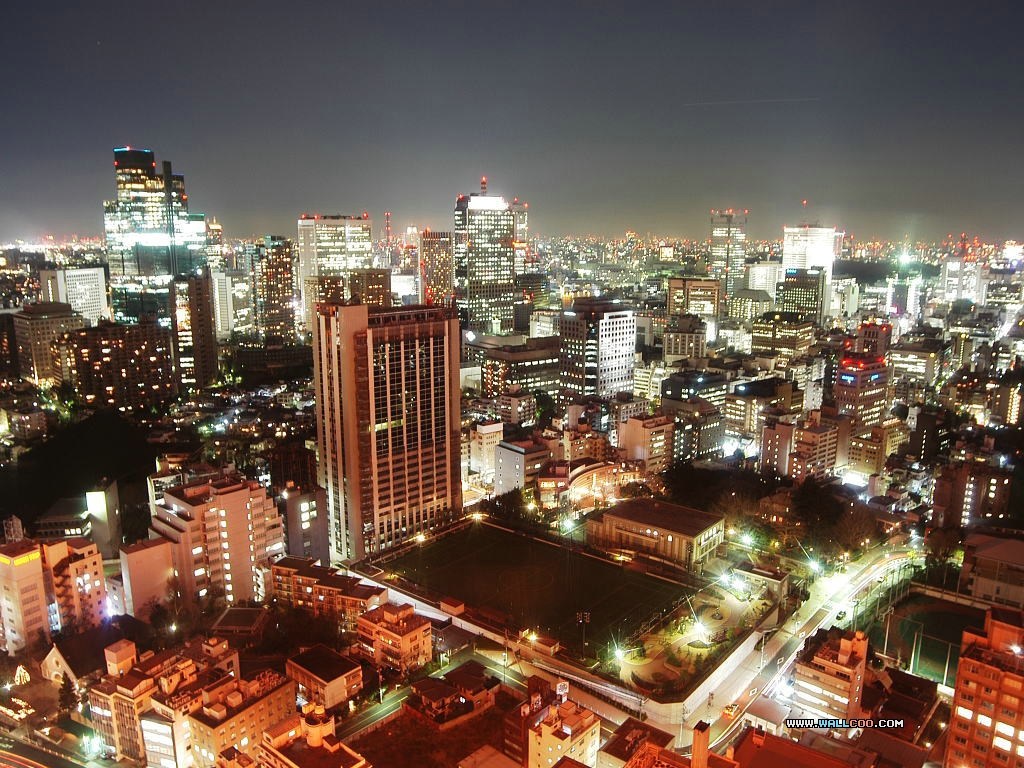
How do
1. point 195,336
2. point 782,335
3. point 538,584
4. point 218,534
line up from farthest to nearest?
1. point 782,335
2. point 195,336
3. point 538,584
4. point 218,534

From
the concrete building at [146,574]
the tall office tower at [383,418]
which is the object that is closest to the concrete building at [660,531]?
the tall office tower at [383,418]

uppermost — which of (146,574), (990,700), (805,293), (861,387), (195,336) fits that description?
(805,293)

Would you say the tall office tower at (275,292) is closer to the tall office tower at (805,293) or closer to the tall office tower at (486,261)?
the tall office tower at (486,261)

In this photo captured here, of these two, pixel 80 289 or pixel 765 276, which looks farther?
pixel 765 276

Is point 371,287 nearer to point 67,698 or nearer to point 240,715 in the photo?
point 67,698

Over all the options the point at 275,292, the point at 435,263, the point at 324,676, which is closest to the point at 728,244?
the point at 435,263

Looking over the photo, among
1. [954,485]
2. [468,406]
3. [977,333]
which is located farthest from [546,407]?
[977,333]

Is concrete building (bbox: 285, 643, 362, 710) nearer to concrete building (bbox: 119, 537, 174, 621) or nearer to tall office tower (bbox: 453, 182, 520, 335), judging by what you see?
concrete building (bbox: 119, 537, 174, 621)

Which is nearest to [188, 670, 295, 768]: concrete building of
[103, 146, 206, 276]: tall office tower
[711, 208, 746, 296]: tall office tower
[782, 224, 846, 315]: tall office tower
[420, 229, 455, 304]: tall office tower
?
[103, 146, 206, 276]: tall office tower
